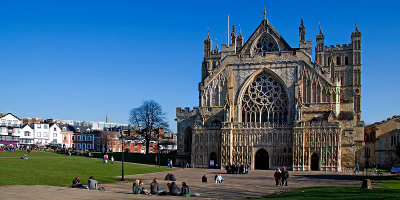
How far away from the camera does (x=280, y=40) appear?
209 feet

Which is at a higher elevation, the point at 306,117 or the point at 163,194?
the point at 306,117

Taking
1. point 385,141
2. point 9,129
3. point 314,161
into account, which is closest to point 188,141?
point 314,161

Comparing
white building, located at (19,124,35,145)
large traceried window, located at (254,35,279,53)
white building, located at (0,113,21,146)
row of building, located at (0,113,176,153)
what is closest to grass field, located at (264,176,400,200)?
large traceried window, located at (254,35,279,53)

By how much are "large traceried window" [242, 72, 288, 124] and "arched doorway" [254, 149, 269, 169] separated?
14.4 feet

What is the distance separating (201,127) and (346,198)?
41230 millimetres

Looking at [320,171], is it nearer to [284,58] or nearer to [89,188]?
[284,58]

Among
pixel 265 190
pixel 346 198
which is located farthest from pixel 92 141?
pixel 346 198

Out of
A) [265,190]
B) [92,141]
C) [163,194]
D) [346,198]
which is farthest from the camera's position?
[92,141]

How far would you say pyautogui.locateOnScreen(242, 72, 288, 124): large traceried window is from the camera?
60688 mm

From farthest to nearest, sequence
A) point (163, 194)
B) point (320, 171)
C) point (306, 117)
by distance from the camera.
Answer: point (306, 117) < point (320, 171) < point (163, 194)

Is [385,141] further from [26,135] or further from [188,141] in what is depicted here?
[26,135]

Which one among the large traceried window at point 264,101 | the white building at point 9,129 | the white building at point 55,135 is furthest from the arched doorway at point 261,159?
the white building at point 55,135

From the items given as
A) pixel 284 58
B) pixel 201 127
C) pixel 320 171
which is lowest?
pixel 320 171

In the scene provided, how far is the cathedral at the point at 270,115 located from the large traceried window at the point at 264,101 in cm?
14
